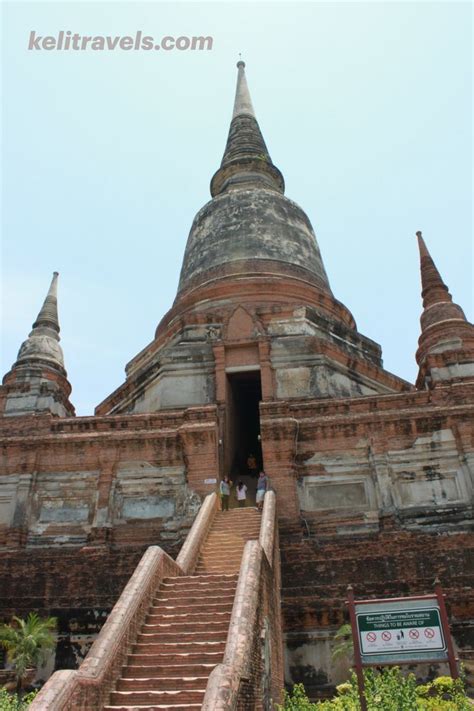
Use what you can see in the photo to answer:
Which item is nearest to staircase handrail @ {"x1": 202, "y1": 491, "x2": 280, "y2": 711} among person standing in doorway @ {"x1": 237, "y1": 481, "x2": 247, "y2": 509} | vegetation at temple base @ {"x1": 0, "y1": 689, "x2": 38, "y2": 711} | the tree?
vegetation at temple base @ {"x1": 0, "y1": 689, "x2": 38, "y2": 711}

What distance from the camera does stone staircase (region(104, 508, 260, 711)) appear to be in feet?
21.1

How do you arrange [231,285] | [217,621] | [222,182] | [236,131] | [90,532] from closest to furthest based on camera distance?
[217,621]
[90,532]
[231,285]
[222,182]
[236,131]

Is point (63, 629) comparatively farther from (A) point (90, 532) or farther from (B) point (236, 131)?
(B) point (236, 131)

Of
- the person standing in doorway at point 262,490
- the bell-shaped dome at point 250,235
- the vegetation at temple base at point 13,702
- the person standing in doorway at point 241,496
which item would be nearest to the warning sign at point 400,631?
the vegetation at temple base at point 13,702

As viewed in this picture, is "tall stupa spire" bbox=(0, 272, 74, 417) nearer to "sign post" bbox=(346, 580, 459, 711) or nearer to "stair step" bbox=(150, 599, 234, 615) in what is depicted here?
"stair step" bbox=(150, 599, 234, 615)

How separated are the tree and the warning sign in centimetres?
574

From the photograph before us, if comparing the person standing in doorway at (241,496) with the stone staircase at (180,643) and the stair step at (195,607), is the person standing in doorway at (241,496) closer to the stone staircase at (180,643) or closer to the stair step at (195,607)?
the stone staircase at (180,643)

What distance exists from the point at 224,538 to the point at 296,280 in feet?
34.9

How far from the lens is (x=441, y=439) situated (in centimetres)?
1382

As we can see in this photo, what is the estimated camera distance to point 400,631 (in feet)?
22.5

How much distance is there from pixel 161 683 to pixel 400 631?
2519 mm

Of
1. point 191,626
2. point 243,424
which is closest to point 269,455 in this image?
point 243,424

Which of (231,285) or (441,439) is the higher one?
(231,285)

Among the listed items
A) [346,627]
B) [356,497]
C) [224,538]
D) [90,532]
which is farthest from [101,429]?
[346,627]
